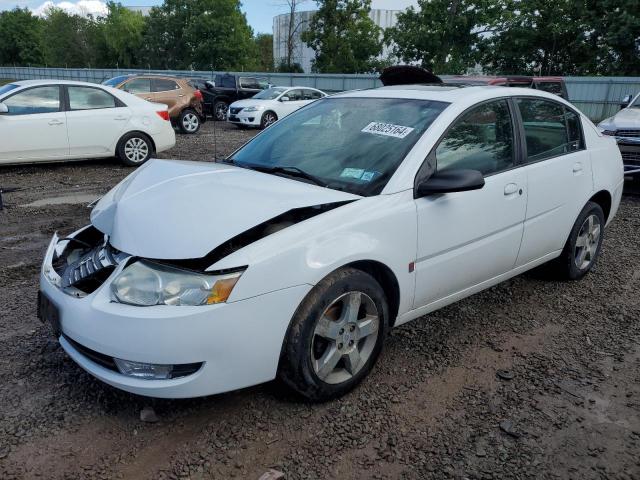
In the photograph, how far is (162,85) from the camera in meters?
15.7

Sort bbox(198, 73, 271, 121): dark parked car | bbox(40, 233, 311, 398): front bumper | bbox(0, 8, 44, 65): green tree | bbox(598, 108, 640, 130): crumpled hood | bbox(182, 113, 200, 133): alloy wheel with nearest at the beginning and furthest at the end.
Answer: bbox(40, 233, 311, 398): front bumper < bbox(598, 108, 640, 130): crumpled hood < bbox(182, 113, 200, 133): alloy wheel < bbox(198, 73, 271, 121): dark parked car < bbox(0, 8, 44, 65): green tree

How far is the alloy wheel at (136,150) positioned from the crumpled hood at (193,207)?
6688 millimetres

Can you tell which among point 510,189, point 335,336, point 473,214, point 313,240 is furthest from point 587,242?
point 313,240

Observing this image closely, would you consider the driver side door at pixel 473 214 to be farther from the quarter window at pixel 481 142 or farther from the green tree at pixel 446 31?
the green tree at pixel 446 31

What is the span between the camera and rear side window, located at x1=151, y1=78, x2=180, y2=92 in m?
15.6

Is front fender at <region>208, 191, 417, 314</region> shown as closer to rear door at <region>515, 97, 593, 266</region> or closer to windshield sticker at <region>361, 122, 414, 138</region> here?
windshield sticker at <region>361, 122, 414, 138</region>

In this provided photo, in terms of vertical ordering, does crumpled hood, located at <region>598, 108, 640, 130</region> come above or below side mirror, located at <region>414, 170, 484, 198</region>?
above

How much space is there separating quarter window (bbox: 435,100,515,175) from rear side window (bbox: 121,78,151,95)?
13.8 metres

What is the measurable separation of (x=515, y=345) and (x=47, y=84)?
8.33m

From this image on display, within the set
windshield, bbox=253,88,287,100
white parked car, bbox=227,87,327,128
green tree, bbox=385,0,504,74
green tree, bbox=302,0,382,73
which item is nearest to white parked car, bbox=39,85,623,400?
white parked car, bbox=227,87,327,128

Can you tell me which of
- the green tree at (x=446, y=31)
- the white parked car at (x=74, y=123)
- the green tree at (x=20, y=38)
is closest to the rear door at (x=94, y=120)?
the white parked car at (x=74, y=123)

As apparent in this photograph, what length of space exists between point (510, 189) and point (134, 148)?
25.3ft

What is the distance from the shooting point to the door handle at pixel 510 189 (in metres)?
3.46

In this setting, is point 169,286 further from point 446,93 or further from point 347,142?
point 446,93
